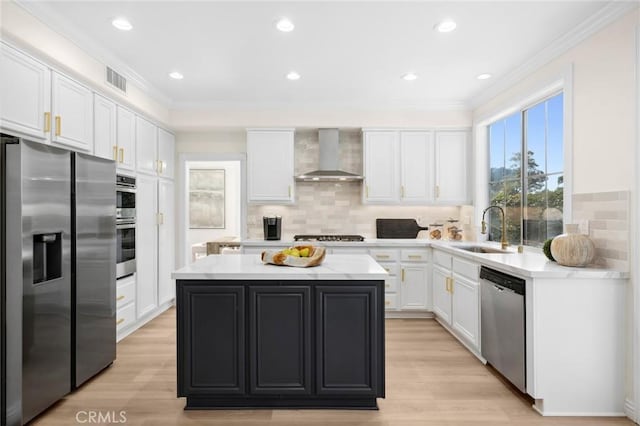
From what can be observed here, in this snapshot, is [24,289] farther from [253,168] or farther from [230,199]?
[230,199]

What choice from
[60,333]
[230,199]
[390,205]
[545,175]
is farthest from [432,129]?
[60,333]

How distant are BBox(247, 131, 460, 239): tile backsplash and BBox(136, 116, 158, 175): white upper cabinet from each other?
Answer: 137 centimetres

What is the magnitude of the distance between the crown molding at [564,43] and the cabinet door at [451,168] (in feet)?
2.41

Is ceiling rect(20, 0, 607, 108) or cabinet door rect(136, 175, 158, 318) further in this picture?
cabinet door rect(136, 175, 158, 318)

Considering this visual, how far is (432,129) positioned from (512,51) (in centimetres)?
169

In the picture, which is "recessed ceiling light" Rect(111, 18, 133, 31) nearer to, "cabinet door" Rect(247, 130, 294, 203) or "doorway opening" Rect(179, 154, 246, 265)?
"cabinet door" Rect(247, 130, 294, 203)

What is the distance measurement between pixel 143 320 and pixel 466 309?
3.44 metres

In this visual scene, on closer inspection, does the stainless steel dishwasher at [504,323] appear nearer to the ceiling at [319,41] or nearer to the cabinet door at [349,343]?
the cabinet door at [349,343]

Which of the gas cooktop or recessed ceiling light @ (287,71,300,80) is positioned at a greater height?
recessed ceiling light @ (287,71,300,80)

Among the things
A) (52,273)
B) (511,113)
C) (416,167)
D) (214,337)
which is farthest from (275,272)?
(511,113)

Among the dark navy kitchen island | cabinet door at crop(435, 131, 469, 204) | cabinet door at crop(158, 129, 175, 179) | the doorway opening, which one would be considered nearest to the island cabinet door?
the dark navy kitchen island

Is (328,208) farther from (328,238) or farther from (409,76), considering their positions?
(409,76)

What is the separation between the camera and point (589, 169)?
2682 millimetres

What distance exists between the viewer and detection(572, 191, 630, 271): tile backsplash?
2.36 meters
